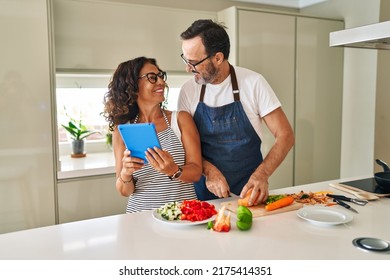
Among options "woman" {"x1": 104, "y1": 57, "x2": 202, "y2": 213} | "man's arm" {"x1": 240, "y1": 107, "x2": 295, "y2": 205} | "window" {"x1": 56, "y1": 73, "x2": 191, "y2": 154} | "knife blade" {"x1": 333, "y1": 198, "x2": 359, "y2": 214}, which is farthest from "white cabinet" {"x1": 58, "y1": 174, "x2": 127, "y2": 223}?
"knife blade" {"x1": 333, "y1": 198, "x2": 359, "y2": 214}

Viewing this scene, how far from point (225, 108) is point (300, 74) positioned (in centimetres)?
181

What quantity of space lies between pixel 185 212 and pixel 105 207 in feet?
5.16

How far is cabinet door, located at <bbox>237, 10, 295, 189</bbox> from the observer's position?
10.2 ft

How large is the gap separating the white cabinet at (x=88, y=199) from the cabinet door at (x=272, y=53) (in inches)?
53.7

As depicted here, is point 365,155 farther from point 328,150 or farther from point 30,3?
point 30,3

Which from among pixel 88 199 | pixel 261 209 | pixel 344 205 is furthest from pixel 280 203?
pixel 88 199

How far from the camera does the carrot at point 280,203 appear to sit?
1421mm

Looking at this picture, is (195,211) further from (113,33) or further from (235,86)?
(113,33)

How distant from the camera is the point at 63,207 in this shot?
2.60 metres

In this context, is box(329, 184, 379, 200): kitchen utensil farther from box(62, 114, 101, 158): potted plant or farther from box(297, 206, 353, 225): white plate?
box(62, 114, 101, 158): potted plant

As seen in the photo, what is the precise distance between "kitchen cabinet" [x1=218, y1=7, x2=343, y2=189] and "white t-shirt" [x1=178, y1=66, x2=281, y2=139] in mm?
1242

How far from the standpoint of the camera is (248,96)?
1.86 m

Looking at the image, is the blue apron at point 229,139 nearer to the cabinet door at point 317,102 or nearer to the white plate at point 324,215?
the white plate at point 324,215

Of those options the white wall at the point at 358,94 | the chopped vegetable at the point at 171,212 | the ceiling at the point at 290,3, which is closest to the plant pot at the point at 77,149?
the chopped vegetable at the point at 171,212
